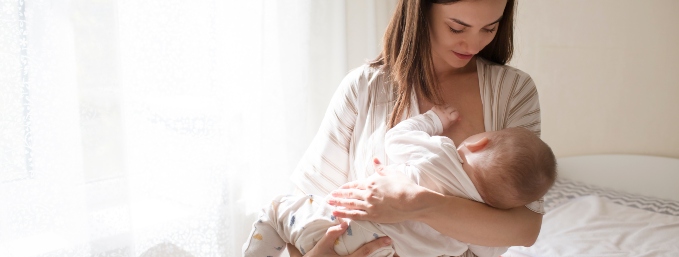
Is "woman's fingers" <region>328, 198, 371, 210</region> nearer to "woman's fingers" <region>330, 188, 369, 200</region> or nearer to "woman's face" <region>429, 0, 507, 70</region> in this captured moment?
"woman's fingers" <region>330, 188, 369, 200</region>

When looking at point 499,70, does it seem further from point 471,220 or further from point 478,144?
point 471,220

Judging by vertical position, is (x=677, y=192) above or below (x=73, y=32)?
below

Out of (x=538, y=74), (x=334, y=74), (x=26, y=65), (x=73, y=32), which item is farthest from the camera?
(x=538, y=74)

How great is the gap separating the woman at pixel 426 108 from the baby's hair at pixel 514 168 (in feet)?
0.15

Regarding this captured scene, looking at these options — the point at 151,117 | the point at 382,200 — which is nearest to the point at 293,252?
the point at 382,200

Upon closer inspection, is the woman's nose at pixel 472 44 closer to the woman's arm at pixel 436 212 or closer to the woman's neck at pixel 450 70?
the woman's neck at pixel 450 70

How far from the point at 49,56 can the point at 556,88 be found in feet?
8.00

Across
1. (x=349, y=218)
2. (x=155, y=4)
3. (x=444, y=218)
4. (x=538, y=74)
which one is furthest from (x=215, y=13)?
(x=538, y=74)

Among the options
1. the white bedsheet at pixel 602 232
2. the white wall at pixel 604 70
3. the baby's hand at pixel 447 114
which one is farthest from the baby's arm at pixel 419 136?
the white wall at pixel 604 70

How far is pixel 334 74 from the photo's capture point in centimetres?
278

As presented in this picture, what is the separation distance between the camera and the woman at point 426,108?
1.20m

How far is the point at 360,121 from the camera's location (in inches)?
56.8

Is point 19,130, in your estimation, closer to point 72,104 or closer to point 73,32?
point 72,104

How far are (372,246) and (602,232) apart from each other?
1.53 meters
